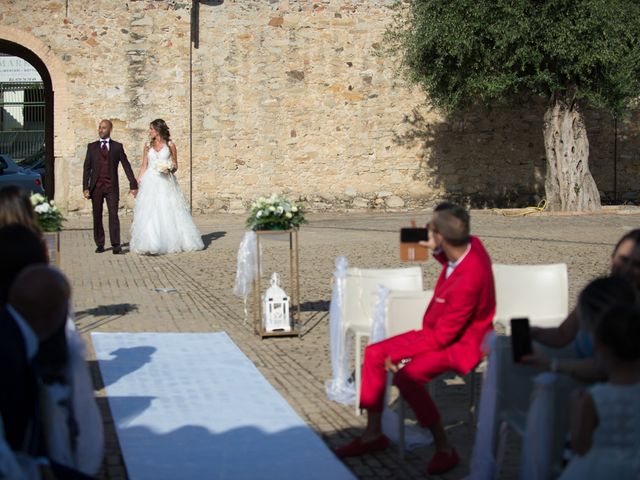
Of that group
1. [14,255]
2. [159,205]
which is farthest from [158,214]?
[14,255]

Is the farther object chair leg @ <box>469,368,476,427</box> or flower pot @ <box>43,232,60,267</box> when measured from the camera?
flower pot @ <box>43,232,60,267</box>

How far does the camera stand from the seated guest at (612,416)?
3.49 m

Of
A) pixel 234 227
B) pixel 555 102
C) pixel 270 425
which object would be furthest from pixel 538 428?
pixel 555 102

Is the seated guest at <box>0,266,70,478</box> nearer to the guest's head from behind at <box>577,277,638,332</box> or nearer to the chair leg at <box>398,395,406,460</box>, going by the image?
the guest's head from behind at <box>577,277,638,332</box>

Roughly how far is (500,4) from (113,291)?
34.6 ft

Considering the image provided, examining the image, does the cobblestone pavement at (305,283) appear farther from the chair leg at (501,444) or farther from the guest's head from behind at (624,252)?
the guest's head from behind at (624,252)

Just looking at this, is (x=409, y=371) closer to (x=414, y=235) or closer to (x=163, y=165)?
(x=414, y=235)

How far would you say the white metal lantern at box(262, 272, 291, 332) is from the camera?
8445mm

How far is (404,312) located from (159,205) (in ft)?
31.3

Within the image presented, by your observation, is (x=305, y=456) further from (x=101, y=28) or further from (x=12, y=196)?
(x=101, y=28)

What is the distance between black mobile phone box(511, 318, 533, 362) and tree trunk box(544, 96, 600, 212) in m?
16.9

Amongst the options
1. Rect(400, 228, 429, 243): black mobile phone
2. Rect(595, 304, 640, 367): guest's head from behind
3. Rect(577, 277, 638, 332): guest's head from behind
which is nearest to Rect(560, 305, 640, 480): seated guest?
Rect(595, 304, 640, 367): guest's head from behind

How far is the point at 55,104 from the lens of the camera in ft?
69.2

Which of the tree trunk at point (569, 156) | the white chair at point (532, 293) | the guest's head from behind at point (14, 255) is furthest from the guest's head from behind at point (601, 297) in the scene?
the tree trunk at point (569, 156)
